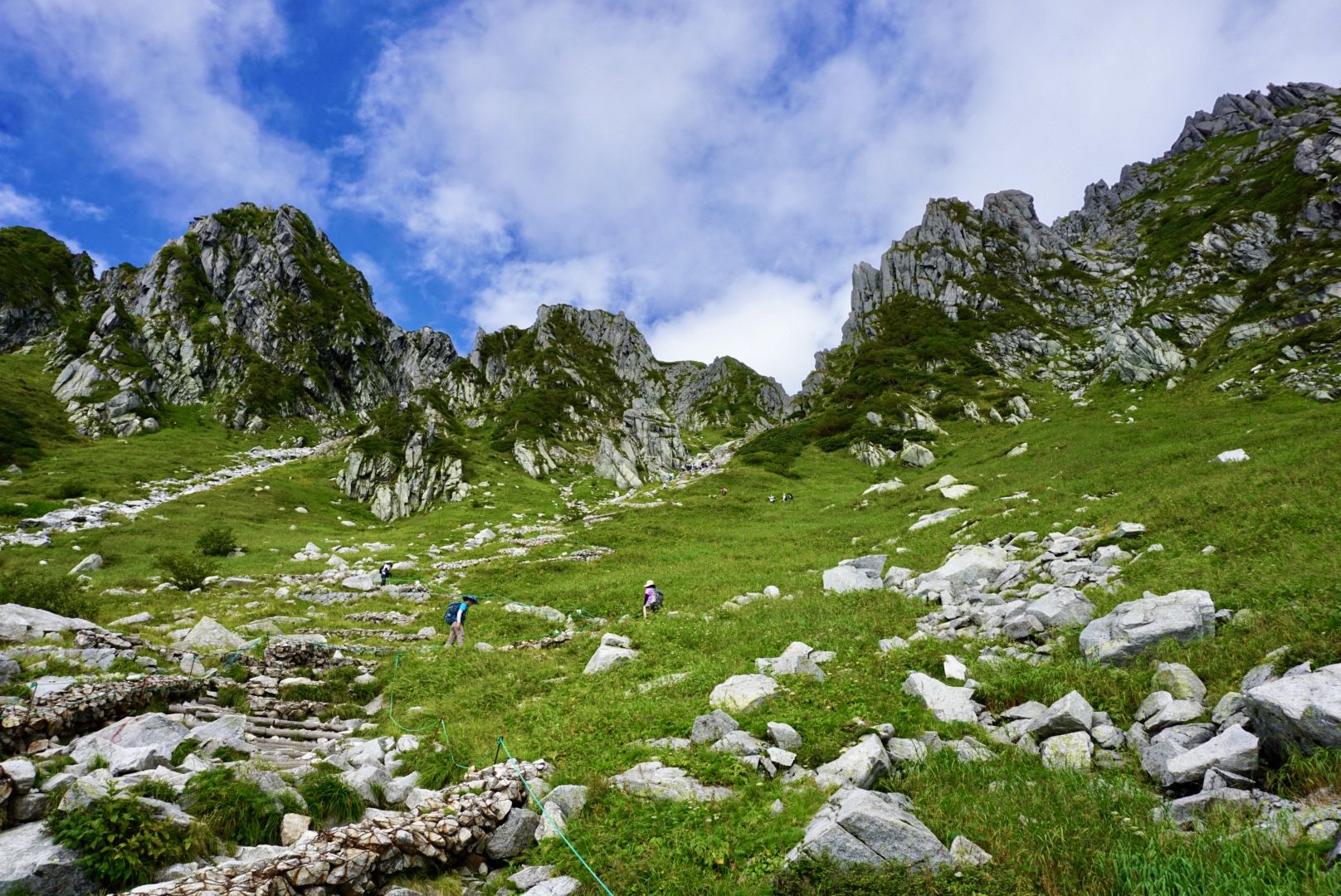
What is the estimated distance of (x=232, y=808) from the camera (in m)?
8.32

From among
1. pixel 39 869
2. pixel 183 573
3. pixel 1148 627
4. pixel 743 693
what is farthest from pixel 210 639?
pixel 1148 627

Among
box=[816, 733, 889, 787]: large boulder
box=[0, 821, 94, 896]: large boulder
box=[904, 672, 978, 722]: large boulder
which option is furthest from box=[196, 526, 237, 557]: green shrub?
box=[904, 672, 978, 722]: large boulder

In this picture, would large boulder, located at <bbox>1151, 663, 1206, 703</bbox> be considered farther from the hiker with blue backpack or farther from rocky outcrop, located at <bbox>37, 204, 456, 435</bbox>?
rocky outcrop, located at <bbox>37, 204, 456, 435</bbox>

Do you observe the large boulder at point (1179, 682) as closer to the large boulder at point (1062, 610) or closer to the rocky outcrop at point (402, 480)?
the large boulder at point (1062, 610)

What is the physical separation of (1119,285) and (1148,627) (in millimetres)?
152368

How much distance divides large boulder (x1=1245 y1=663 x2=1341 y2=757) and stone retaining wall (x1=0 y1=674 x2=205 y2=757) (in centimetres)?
1952

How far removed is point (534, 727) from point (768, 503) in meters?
48.5

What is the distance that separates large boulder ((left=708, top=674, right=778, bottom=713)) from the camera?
11703mm

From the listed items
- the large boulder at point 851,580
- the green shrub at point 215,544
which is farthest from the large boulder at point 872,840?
the green shrub at point 215,544

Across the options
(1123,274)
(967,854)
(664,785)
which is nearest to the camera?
(967,854)

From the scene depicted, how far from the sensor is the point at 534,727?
41.3 feet

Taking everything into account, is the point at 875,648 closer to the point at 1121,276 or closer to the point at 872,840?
the point at 872,840

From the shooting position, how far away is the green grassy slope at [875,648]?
6402 mm

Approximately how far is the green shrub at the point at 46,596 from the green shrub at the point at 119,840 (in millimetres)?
19940
